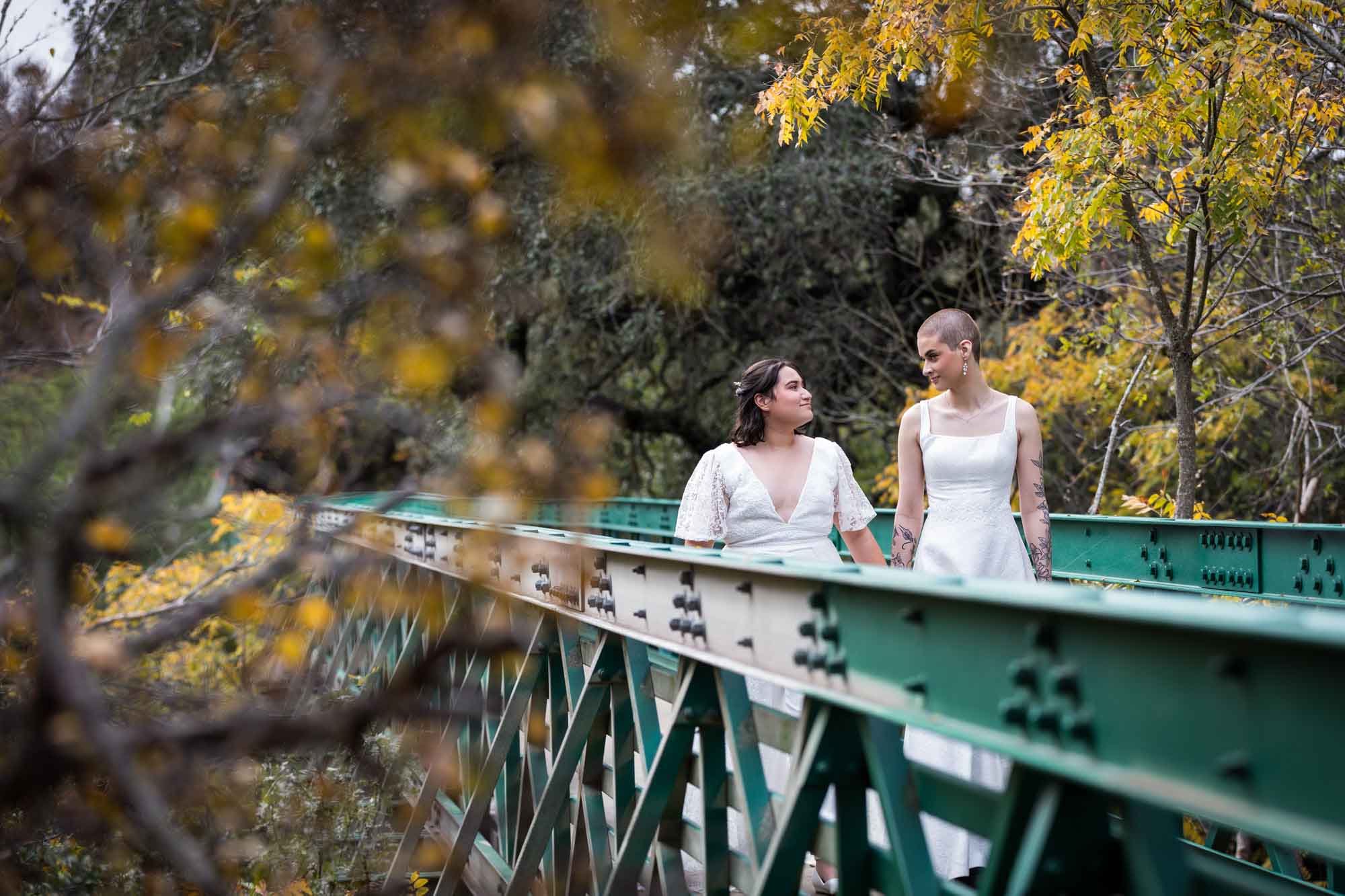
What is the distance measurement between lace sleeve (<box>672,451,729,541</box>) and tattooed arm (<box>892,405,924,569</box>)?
0.71 metres

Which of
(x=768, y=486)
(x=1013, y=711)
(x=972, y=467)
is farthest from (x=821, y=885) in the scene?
(x=1013, y=711)

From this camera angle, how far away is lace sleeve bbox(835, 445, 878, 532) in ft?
17.5

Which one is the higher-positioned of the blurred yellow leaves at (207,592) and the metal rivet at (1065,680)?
the metal rivet at (1065,680)

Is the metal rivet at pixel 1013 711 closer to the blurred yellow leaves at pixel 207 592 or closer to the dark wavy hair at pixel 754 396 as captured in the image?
the blurred yellow leaves at pixel 207 592

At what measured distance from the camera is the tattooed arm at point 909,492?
5.16 m

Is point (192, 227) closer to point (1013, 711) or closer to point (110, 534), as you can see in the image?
point (110, 534)

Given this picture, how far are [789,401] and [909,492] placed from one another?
24.4 inches

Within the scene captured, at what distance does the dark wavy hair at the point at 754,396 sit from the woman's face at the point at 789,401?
0.02 metres

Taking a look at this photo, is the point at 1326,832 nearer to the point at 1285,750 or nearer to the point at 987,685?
the point at 1285,750

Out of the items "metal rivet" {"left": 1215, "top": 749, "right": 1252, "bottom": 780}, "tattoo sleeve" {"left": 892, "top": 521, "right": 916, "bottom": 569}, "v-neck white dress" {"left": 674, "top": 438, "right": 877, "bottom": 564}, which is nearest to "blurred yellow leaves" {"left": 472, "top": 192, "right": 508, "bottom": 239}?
"metal rivet" {"left": 1215, "top": 749, "right": 1252, "bottom": 780}

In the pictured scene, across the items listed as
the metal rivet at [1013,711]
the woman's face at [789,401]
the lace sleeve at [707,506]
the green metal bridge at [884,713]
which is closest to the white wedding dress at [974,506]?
the woman's face at [789,401]

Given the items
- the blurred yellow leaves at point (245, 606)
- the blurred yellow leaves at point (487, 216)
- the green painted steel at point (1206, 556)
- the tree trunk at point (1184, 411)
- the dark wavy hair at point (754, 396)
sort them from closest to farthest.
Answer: the blurred yellow leaves at point (245, 606), the blurred yellow leaves at point (487, 216), the dark wavy hair at point (754, 396), the green painted steel at point (1206, 556), the tree trunk at point (1184, 411)

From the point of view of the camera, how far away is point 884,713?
243cm

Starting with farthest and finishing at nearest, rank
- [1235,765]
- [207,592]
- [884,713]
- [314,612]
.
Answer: [207,592] < [314,612] < [884,713] < [1235,765]
